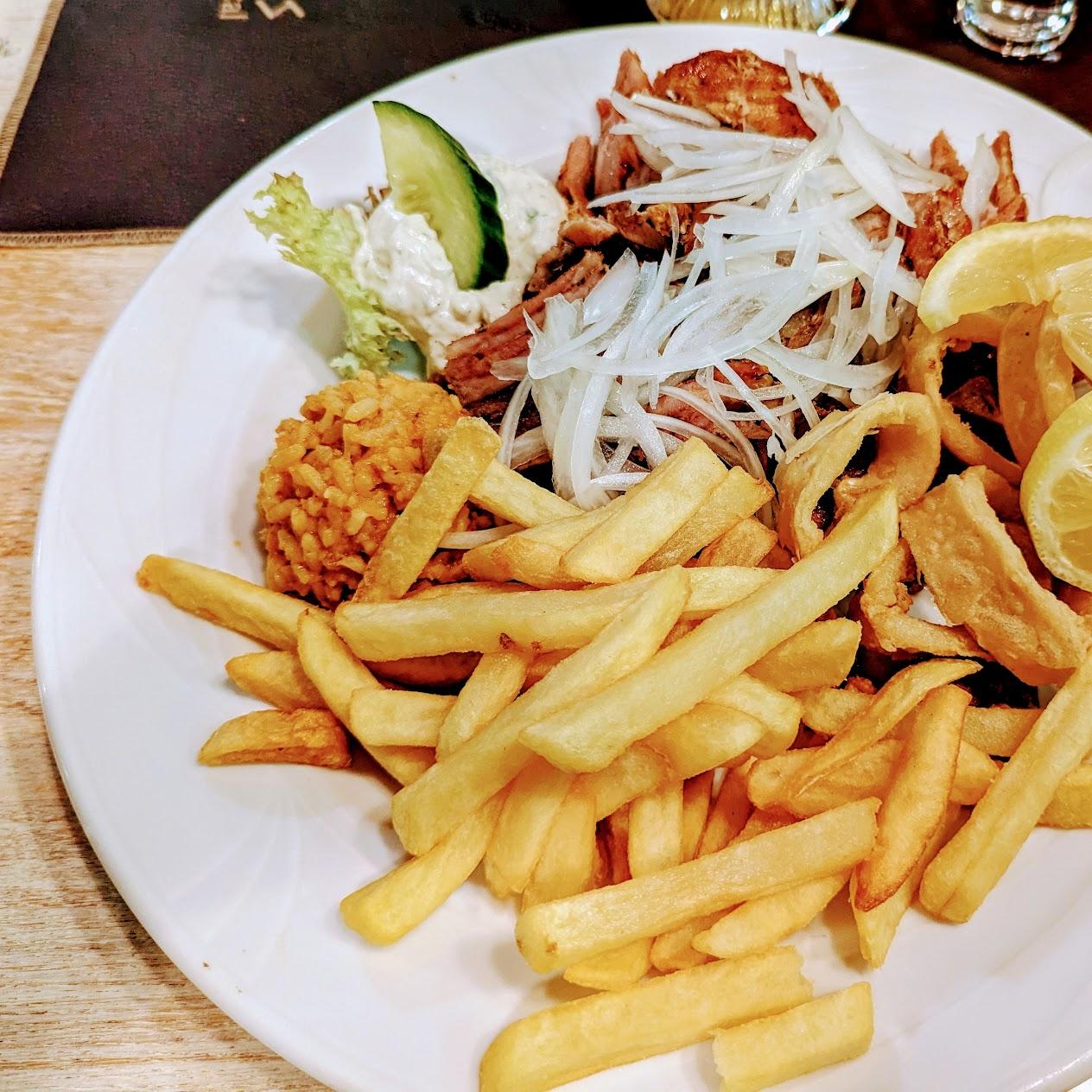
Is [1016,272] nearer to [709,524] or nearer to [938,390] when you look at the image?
[938,390]

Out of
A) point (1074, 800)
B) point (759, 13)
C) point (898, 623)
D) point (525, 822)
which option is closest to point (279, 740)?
point (525, 822)

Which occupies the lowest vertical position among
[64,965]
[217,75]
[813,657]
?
[64,965]

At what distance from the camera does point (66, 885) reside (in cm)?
200

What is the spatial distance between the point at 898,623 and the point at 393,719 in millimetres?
Result: 1048

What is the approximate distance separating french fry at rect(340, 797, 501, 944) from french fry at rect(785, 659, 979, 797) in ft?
1.89

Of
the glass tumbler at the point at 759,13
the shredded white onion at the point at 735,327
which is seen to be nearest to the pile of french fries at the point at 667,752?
the shredded white onion at the point at 735,327

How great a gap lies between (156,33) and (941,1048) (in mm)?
4497

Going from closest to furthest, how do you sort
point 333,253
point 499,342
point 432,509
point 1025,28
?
point 432,509
point 499,342
point 333,253
point 1025,28

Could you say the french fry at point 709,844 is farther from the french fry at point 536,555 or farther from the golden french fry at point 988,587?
the golden french fry at point 988,587

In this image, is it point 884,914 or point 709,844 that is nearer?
point 884,914

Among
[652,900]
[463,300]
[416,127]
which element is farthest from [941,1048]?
[416,127]

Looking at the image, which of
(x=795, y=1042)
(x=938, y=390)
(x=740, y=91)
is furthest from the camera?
(x=740, y=91)

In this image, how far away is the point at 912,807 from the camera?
1584mm

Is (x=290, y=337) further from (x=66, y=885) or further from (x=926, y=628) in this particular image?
(x=926, y=628)
